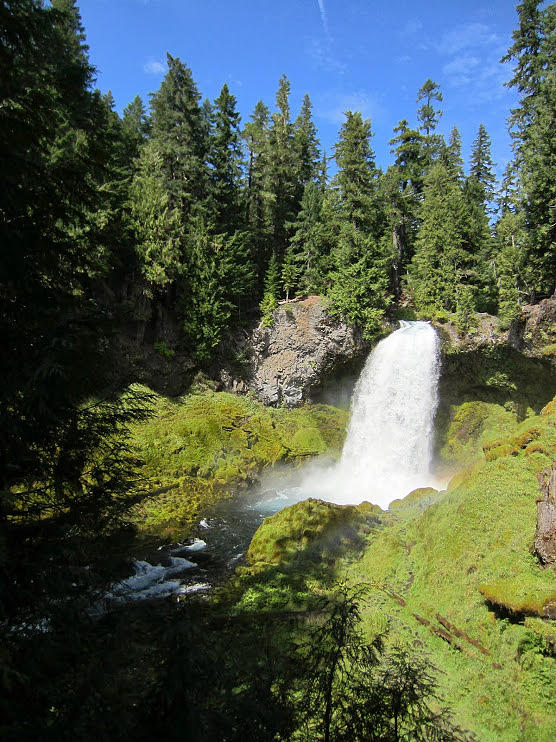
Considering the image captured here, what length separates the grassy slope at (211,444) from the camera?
15.3 m

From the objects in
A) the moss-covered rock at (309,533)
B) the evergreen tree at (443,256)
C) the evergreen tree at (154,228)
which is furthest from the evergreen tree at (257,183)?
the moss-covered rock at (309,533)

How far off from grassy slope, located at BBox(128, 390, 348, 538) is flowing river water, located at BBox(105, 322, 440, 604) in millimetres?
1018

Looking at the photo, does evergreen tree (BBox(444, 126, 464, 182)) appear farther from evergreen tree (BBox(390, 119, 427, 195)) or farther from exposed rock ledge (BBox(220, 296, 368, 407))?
exposed rock ledge (BBox(220, 296, 368, 407))

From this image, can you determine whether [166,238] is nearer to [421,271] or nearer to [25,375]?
[421,271]

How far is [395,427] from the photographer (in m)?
20.7

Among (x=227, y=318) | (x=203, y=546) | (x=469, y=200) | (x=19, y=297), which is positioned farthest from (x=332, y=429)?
(x=469, y=200)

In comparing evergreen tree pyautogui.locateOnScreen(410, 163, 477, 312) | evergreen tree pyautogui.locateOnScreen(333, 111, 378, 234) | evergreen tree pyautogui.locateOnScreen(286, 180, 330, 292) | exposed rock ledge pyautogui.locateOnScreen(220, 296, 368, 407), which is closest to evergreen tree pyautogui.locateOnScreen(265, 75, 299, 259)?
evergreen tree pyautogui.locateOnScreen(286, 180, 330, 292)

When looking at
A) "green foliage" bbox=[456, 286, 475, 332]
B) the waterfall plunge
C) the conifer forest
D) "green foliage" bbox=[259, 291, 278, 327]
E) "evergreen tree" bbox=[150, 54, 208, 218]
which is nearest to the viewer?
the conifer forest

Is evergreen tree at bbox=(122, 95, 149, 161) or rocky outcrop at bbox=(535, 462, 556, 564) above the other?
evergreen tree at bbox=(122, 95, 149, 161)

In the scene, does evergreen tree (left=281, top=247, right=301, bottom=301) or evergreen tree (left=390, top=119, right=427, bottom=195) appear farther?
evergreen tree (left=390, top=119, right=427, bottom=195)

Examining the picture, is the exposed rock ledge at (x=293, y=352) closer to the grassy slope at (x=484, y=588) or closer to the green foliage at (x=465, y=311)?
the green foliage at (x=465, y=311)

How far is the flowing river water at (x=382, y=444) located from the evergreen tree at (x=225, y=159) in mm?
14913

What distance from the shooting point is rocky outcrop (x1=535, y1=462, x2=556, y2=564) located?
7410 millimetres

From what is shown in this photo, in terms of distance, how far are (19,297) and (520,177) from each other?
2358cm
